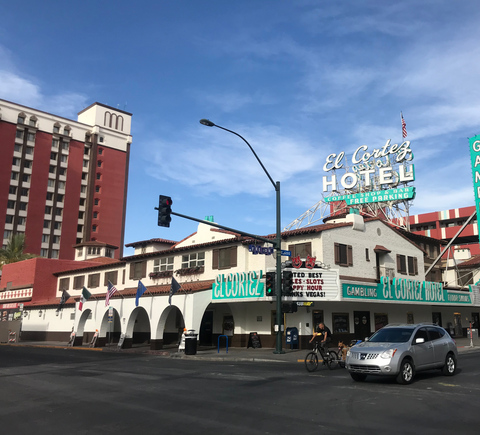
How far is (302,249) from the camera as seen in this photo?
3114cm

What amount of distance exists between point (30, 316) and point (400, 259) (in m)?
37.4

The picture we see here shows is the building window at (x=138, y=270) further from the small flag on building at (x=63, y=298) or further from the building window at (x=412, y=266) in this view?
the building window at (x=412, y=266)

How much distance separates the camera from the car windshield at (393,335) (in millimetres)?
13477

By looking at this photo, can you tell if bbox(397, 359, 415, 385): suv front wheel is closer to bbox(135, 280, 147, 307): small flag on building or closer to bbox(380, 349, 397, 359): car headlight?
bbox(380, 349, 397, 359): car headlight

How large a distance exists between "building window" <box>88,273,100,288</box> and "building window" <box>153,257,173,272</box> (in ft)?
32.2

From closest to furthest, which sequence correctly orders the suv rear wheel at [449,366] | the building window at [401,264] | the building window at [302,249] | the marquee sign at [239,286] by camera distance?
the suv rear wheel at [449,366]
the marquee sign at [239,286]
the building window at [302,249]
the building window at [401,264]

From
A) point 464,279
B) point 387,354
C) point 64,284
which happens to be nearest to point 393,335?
point 387,354

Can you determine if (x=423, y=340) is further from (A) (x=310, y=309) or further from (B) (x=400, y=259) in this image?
(B) (x=400, y=259)

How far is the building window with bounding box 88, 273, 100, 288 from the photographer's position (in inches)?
1811

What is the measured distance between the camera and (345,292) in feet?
94.0

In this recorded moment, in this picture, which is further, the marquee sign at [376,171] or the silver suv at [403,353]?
the marquee sign at [376,171]

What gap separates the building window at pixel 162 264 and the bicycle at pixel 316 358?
2182 cm

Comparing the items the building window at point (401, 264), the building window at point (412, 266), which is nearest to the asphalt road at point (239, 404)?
the building window at point (401, 264)

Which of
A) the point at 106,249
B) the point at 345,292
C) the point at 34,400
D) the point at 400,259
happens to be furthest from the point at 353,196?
the point at 34,400
